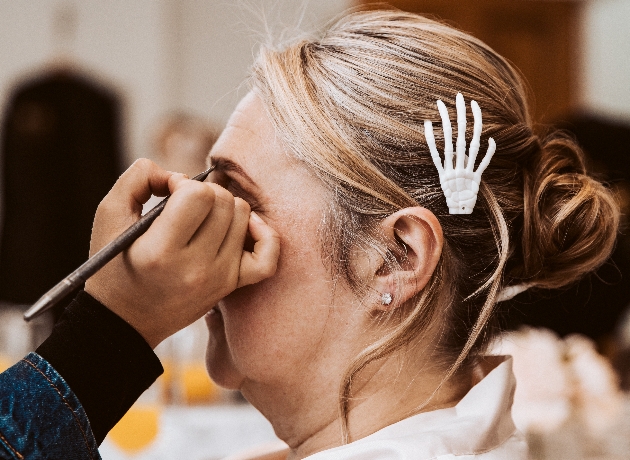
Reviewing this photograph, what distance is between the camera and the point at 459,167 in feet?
2.67

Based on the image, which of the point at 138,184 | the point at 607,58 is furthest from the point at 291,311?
the point at 607,58

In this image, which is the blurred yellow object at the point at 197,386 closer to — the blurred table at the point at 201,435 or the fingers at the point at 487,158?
the blurred table at the point at 201,435

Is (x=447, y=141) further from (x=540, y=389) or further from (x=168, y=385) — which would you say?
(x=168, y=385)

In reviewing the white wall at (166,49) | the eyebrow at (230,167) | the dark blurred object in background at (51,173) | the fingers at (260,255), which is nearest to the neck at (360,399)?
the fingers at (260,255)

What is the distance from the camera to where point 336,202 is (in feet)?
2.81

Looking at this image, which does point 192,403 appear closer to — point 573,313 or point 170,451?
point 170,451

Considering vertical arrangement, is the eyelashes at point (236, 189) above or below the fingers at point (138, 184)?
below

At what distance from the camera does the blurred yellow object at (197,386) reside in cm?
185

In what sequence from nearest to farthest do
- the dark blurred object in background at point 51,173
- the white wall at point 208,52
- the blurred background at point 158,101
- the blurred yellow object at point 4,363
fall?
the blurred yellow object at point 4,363 → the blurred background at point 158,101 → the dark blurred object in background at point 51,173 → the white wall at point 208,52

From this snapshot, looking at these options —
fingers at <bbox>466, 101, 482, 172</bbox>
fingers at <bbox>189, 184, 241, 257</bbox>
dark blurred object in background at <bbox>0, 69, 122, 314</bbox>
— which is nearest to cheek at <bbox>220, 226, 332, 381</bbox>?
fingers at <bbox>189, 184, 241, 257</bbox>

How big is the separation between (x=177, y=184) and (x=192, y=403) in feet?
3.90

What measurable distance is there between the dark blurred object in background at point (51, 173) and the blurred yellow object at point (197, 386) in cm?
168

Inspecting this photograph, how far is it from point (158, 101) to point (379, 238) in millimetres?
3327

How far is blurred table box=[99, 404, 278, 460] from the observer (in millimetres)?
1512
